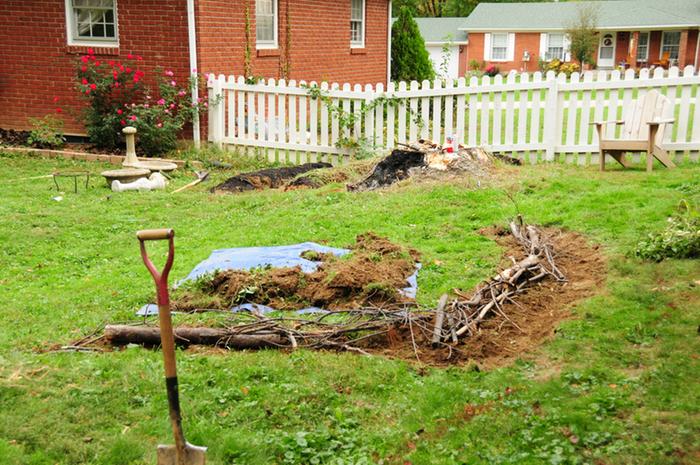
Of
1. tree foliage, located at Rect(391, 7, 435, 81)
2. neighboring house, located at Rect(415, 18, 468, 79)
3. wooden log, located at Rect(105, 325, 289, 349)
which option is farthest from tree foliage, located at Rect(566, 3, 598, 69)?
wooden log, located at Rect(105, 325, 289, 349)

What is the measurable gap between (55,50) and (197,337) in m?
10.9

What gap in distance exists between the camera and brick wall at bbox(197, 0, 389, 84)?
1389cm

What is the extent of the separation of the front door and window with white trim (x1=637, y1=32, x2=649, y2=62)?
125cm

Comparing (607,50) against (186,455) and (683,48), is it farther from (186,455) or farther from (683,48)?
(186,455)

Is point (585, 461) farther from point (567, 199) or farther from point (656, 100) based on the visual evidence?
point (656, 100)

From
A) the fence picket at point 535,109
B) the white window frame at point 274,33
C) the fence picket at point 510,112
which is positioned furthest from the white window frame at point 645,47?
the fence picket at point 535,109

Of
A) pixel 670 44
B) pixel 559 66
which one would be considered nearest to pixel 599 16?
pixel 670 44

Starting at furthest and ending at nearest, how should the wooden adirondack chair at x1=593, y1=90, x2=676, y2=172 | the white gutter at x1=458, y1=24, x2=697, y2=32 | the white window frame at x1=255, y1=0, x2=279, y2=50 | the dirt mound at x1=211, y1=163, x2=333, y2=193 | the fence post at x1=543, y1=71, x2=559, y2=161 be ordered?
1. the white gutter at x1=458, y1=24, x2=697, y2=32
2. the white window frame at x1=255, y1=0, x2=279, y2=50
3. the fence post at x1=543, y1=71, x2=559, y2=161
4. the dirt mound at x1=211, y1=163, x2=333, y2=193
5. the wooden adirondack chair at x1=593, y1=90, x2=676, y2=172

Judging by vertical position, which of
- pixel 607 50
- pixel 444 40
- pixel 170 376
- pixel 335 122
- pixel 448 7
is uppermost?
pixel 448 7

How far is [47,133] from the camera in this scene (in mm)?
13969

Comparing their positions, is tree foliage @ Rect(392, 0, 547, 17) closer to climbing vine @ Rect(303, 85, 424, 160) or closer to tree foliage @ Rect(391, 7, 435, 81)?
tree foliage @ Rect(391, 7, 435, 81)

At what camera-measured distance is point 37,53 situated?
47.4 feet

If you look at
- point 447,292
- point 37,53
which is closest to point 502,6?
point 37,53

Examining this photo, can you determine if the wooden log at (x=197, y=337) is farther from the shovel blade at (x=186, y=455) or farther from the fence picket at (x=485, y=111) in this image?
the fence picket at (x=485, y=111)
